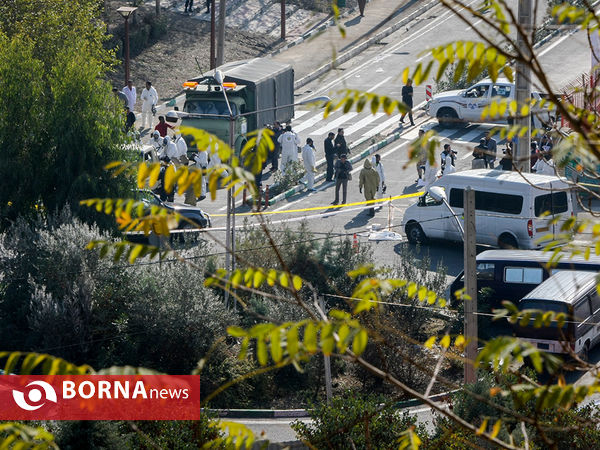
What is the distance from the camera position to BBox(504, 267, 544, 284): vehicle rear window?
17969mm

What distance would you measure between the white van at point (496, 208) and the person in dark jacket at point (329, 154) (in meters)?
4.95

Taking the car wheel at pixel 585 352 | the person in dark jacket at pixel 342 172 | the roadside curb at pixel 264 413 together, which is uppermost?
the person in dark jacket at pixel 342 172

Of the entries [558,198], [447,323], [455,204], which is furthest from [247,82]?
[447,323]

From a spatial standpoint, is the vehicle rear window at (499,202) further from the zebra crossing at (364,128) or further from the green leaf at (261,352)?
the green leaf at (261,352)

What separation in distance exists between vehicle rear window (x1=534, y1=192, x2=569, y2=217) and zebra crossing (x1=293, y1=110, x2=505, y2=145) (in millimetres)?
7450

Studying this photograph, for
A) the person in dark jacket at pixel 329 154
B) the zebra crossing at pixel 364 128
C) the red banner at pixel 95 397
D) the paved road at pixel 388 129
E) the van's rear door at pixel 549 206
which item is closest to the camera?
the red banner at pixel 95 397

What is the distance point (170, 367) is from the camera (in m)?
16.6

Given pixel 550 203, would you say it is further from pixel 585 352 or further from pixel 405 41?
pixel 405 41

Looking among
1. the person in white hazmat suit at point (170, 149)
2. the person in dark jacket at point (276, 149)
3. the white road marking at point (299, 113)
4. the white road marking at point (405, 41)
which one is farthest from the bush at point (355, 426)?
the white road marking at point (405, 41)

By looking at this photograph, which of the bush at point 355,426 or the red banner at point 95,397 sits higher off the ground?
the red banner at point 95,397

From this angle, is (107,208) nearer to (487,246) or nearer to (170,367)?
(170,367)

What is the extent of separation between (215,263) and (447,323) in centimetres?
456

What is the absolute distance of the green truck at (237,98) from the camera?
2798cm

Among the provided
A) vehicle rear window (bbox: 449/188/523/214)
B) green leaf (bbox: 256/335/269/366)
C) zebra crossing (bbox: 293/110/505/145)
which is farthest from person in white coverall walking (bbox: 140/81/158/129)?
green leaf (bbox: 256/335/269/366)
